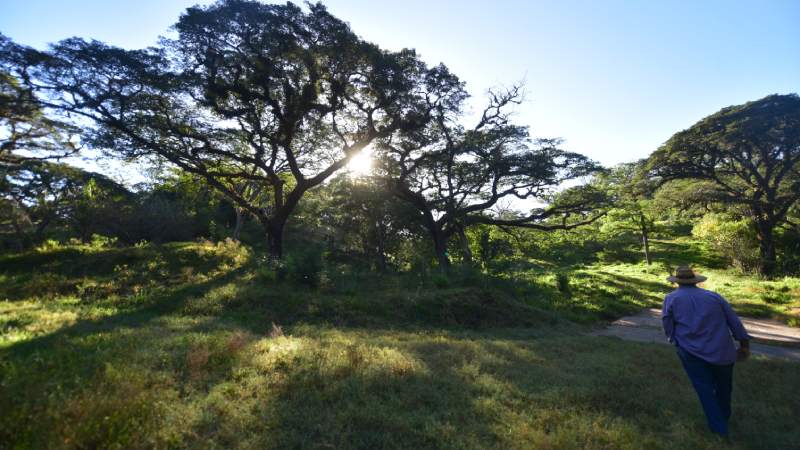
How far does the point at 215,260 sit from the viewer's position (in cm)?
1627

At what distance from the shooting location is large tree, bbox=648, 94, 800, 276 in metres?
21.8

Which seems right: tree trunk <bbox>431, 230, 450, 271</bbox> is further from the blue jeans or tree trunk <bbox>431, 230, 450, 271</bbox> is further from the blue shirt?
the blue jeans

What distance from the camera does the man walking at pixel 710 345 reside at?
426cm

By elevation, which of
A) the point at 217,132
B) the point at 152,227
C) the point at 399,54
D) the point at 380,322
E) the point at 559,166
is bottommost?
the point at 380,322

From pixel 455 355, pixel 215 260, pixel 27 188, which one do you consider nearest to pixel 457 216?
pixel 215 260

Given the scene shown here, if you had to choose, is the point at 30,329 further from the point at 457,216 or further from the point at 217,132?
the point at 457,216

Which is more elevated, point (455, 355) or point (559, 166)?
point (559, 166)

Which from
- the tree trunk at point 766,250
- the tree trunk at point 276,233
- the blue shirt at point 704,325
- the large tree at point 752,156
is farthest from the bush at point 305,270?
the tree trunk at point 766,250

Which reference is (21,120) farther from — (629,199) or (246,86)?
(629,199)

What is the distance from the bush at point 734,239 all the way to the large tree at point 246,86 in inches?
947

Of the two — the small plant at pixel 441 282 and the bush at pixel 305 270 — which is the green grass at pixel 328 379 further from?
the small plant at pixel 441 282

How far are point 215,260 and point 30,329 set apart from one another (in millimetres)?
9320

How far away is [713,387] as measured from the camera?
4418 mm

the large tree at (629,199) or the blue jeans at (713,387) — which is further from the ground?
the large tree at (629,199)
